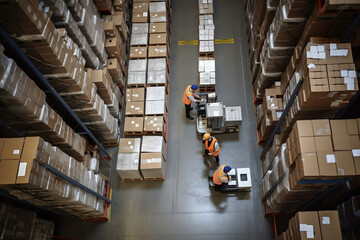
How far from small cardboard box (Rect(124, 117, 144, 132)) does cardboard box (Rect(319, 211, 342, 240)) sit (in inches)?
230

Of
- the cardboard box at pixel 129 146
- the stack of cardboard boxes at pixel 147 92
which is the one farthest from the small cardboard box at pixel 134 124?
the cardboard box at pixel 129 146

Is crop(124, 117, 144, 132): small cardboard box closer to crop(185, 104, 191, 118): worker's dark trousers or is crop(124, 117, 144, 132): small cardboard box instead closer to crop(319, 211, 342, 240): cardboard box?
crop(185, 104, 191, 118): worker's dark trousers

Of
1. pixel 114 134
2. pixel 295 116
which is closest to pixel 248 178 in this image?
pixel 295 116

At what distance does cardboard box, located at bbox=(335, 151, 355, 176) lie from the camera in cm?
559

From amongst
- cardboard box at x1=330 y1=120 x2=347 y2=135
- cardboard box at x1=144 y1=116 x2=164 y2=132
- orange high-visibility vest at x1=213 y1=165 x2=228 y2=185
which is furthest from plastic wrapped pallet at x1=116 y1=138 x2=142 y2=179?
cardboard box at x1=330 y1=120 x2=347 y2=135

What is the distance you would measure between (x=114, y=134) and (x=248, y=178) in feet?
15.7

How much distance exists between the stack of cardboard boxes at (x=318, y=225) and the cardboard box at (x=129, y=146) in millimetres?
5061

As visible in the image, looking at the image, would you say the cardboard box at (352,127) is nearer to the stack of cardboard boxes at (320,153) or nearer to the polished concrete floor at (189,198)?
the stack of cardboard boxes at (320,153)

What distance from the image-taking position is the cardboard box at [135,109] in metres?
9.93

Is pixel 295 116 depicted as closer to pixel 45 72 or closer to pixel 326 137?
pixel 326 137

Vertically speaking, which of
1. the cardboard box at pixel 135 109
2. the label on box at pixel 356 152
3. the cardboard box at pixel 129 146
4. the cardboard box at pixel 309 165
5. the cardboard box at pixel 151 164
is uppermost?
the cardboard box at pixel 135 109

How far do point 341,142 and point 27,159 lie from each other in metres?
6.30

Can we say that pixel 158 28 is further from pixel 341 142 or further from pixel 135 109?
pixel 341 142

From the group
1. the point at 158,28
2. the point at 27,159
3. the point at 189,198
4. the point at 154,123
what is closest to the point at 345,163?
the point at 189,198
